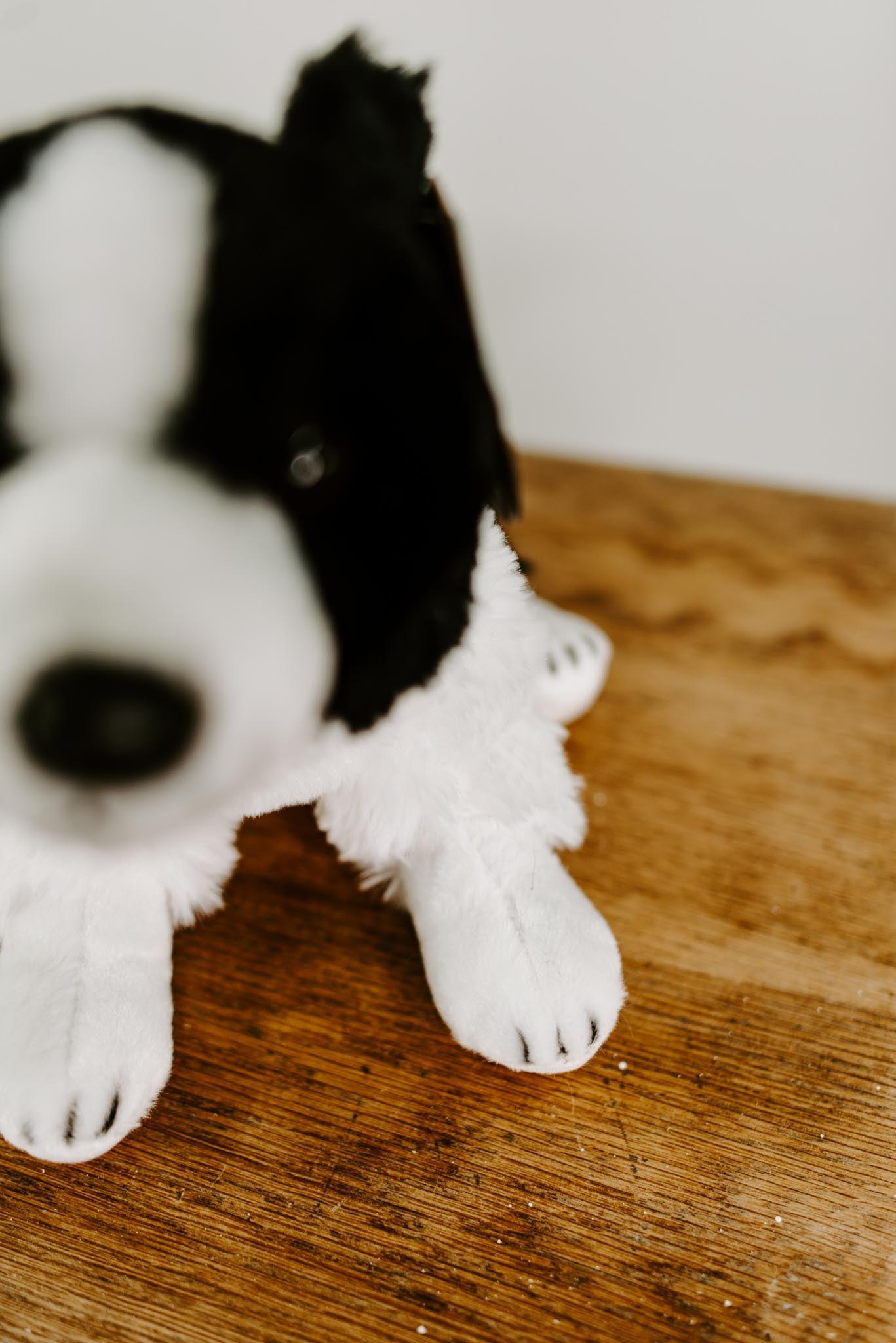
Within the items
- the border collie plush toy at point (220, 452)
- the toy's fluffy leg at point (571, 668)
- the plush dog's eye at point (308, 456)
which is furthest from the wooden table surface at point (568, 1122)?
the plush dog's eye at point (308, 456)

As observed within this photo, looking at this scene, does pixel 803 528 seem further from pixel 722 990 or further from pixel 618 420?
pixel 722 990

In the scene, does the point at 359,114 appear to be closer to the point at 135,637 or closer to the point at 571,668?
the point at 135,637

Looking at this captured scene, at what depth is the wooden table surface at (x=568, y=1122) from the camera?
0.45 m

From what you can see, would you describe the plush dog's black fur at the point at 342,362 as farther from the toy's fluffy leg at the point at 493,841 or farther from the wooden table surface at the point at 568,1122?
the wooden table surface at the point at 568,1122

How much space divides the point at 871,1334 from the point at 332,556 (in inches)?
16.6

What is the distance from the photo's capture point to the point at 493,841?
21.5 inches

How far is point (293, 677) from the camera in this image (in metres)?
0.34

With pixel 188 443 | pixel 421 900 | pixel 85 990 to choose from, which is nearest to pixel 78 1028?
pixel 85 990

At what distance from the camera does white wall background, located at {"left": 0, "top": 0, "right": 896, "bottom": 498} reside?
32.4 inches

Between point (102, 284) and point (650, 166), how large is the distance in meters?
0.72

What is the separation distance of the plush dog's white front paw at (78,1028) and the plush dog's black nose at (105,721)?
0.72ft

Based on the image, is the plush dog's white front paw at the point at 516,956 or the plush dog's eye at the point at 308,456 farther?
the plush dog's white front paw at the point at 516,956

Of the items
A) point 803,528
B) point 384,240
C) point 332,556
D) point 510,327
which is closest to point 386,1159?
point 332,556

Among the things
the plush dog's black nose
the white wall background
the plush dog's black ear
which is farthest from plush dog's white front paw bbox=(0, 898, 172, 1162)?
the white wall background
